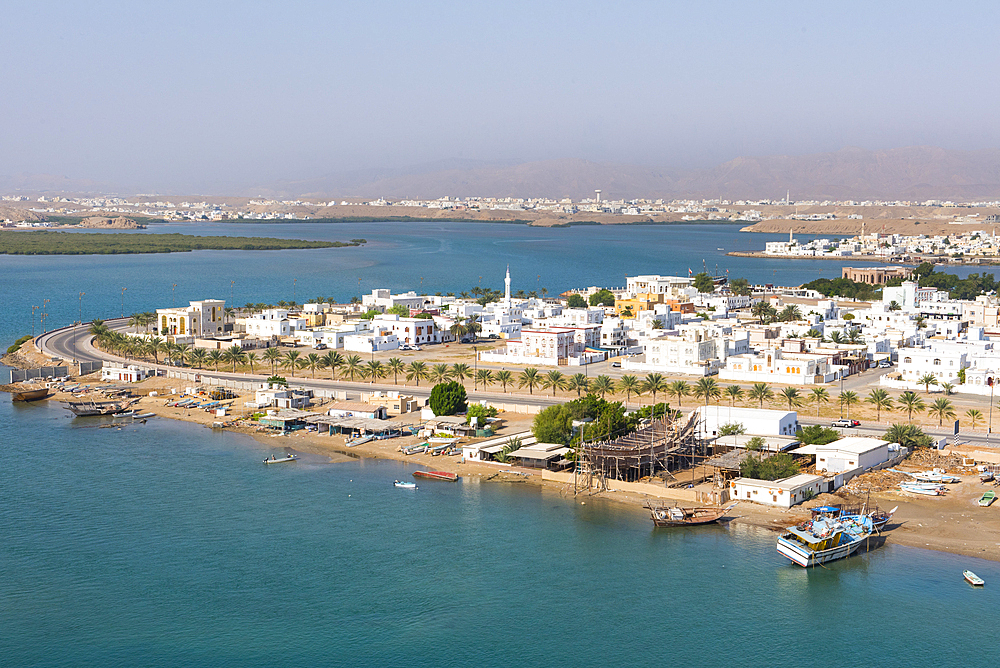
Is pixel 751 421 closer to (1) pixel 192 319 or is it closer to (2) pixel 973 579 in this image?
(2) pixel 973 579

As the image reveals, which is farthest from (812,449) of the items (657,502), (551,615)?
(551,615)

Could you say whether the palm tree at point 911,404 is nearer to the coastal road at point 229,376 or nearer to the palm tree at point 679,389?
the palm tree at point 679,389

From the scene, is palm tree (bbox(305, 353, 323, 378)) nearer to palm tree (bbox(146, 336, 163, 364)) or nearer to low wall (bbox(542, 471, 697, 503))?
palm tree (bbox(146, 336, 163, 364))

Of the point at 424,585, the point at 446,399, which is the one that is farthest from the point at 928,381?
the point at 424,585

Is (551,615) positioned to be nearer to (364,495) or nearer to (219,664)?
(219,664)

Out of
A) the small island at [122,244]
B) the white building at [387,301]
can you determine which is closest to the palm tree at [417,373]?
the white building at [387,301]

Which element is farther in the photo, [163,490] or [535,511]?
[163,490]
